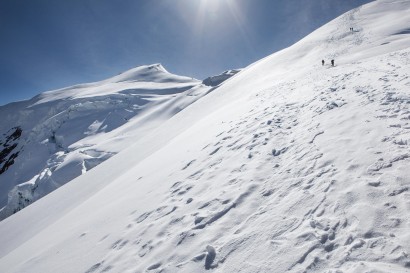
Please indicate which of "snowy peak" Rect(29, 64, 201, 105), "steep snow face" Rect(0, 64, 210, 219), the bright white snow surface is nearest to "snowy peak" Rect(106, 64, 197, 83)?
"snowy peak" Rect(29, 64, 201, 105)

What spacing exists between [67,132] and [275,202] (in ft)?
207

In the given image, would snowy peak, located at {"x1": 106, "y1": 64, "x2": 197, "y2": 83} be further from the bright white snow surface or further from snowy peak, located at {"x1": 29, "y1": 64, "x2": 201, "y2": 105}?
the bright white snow surface

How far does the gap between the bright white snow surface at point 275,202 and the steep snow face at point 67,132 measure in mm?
31804

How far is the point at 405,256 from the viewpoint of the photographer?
122 inches

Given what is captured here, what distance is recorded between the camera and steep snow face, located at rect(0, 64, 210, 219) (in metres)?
40.8

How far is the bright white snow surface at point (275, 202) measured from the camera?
12.2 ft

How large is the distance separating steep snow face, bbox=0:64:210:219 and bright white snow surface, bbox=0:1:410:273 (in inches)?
1252

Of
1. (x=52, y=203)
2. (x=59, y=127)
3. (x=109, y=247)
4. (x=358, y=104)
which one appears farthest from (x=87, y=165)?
(x=358, y=104)

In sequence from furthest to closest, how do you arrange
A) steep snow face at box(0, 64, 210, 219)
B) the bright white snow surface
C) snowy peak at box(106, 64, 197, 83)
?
snowy peak at box(106, 64, 197, 83) < steep snow face at box(0, 64, 210, 219) < the bright white snow surface

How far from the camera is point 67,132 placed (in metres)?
58.8

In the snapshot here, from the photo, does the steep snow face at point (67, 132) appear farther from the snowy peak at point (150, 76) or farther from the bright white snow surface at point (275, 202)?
the bright white snow surface at point (275, 202)

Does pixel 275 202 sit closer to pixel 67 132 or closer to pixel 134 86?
pixel 67 132

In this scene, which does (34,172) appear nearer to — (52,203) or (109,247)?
(52,203)

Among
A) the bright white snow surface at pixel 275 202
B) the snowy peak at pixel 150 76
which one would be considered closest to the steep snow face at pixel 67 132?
the snowy peak at pixel 150 76
